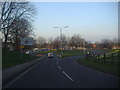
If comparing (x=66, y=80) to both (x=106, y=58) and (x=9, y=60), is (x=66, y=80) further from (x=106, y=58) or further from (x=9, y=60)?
(x=9, y=60)

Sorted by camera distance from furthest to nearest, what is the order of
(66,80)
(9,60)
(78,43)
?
(78,43)
(9,60)
(66,80)

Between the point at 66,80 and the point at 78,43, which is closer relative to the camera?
the point at 66,80

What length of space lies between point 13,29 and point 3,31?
7.32ft

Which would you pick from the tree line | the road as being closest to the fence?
the road

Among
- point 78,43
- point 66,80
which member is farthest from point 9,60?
point 78,43

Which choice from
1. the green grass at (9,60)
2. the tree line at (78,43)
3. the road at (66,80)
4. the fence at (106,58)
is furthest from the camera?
the tree line at (78,43)

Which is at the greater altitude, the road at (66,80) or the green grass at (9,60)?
the road at (66,80)

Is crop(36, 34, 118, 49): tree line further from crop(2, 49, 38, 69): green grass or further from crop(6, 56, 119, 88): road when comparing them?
crop(6, 56, 119, 88): road

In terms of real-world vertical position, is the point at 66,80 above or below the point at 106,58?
above

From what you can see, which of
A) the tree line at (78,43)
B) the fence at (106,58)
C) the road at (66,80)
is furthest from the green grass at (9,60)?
the tree line at (78,43)

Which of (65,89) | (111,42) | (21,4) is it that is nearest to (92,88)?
(65,89)

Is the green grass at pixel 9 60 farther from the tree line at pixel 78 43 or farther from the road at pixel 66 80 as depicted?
the tree line at pixel 78 43

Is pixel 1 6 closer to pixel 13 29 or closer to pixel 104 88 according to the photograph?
pixel 13 29

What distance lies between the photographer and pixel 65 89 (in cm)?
870
